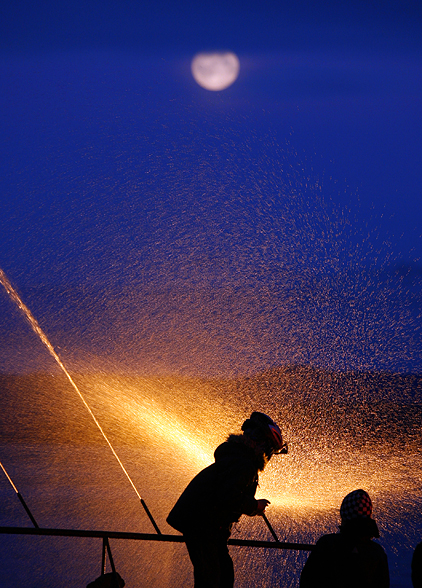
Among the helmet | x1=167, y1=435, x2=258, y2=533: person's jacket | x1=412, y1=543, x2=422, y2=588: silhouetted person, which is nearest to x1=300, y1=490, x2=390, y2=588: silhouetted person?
x1=412, y1=543, x2=422, y2=588: silhouetted person

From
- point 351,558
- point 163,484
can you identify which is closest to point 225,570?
point 351,558

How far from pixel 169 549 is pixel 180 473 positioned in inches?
155

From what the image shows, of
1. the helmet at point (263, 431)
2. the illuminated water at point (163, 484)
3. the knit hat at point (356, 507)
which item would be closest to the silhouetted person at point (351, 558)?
the knit hat at point (356, 507)

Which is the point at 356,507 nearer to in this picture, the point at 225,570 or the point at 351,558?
the point at 351,558

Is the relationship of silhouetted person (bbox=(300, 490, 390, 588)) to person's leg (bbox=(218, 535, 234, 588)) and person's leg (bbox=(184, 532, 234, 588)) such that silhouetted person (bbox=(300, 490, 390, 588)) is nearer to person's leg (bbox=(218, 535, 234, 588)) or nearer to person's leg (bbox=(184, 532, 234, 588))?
person's leg (bbox=(184, 532, 234, 588))

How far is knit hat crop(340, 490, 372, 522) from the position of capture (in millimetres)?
2586

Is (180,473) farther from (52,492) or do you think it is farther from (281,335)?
(281,335)

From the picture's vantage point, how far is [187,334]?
33.0 m

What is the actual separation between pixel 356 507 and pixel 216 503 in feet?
2.53

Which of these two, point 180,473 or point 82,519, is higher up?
point 180,473

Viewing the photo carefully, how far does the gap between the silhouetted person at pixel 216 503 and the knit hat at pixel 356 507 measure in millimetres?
551

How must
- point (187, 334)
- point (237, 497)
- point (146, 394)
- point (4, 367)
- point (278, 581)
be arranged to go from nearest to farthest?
point (237, 497) < point (278, 581) < point (146, 394) < point (4, 367) < point (187, 334)

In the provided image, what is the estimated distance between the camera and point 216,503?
293 cm

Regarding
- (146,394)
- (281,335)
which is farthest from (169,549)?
A: (281,335)
